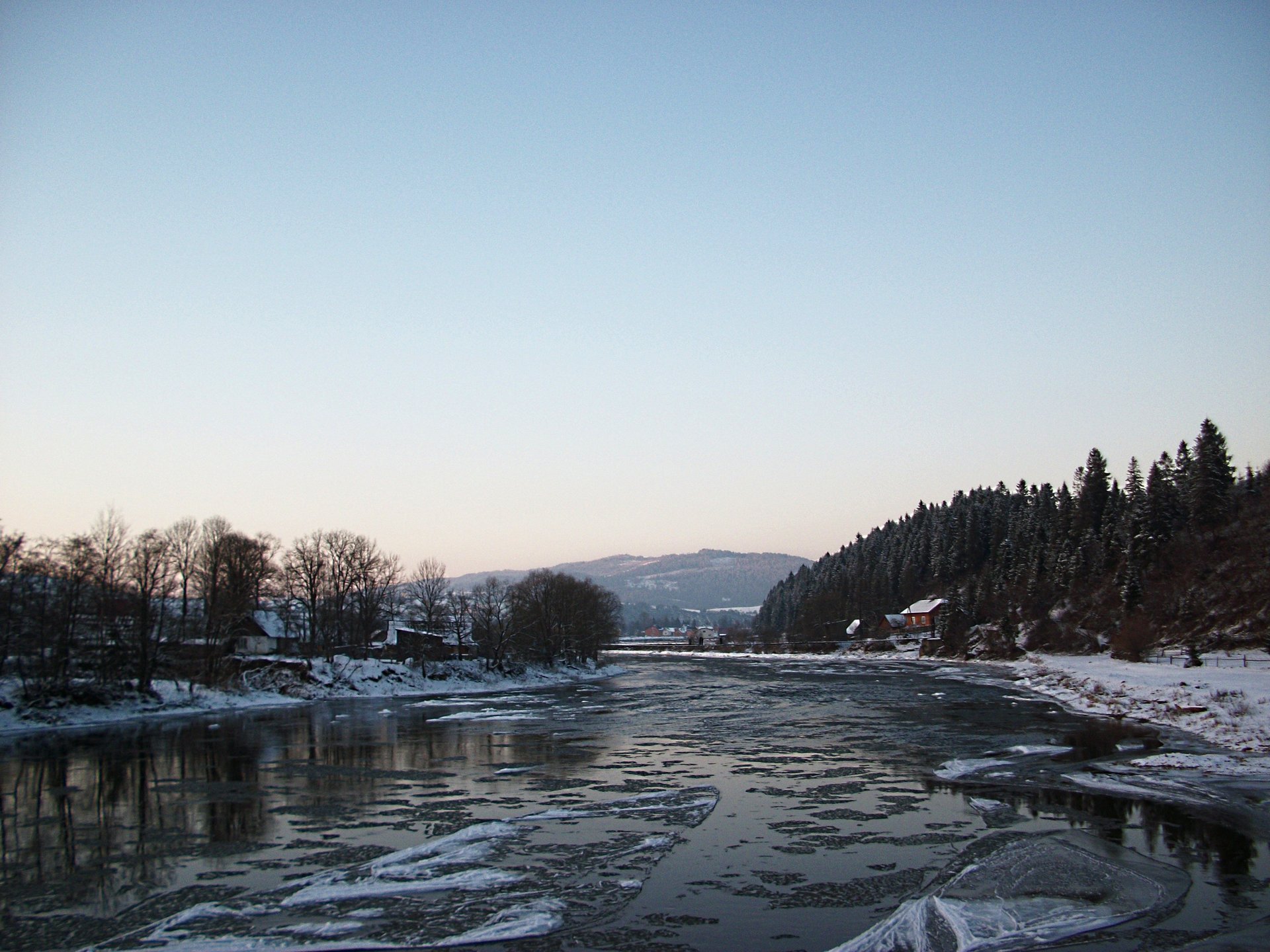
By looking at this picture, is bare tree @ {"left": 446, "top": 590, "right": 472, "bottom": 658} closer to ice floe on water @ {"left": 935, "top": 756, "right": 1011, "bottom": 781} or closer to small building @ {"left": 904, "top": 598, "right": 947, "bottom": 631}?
ice floe on water @ {"left": 935, "top": 756, "right": 1011, "bottom": 781}

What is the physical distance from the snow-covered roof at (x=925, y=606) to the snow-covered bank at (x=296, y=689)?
192 feet

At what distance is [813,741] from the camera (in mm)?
32031

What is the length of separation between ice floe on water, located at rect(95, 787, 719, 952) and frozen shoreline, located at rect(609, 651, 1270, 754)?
22902 mm

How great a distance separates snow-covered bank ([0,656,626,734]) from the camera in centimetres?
4384

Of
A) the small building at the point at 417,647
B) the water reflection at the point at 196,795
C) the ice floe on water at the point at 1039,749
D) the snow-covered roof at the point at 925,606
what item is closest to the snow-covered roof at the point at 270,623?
the small building at the point at 417,647

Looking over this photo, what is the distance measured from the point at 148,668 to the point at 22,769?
89.0 feet

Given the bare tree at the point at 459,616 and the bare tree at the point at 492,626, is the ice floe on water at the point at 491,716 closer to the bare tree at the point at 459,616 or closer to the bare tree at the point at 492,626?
the bare tree at the point at 492,626

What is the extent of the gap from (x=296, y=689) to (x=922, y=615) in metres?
96.1

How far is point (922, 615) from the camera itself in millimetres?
128625

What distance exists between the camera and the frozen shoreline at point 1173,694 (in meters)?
30.1

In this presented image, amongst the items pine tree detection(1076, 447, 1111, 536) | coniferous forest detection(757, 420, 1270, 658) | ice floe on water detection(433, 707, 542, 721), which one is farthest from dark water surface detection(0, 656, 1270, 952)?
pine tree detection(1076, 447, 1111, 536)

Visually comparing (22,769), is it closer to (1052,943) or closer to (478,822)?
(478,822)

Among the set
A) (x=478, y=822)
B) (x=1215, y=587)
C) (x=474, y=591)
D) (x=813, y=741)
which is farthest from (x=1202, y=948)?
(x=474, y=591)

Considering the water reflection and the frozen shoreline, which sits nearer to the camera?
the water reflection
